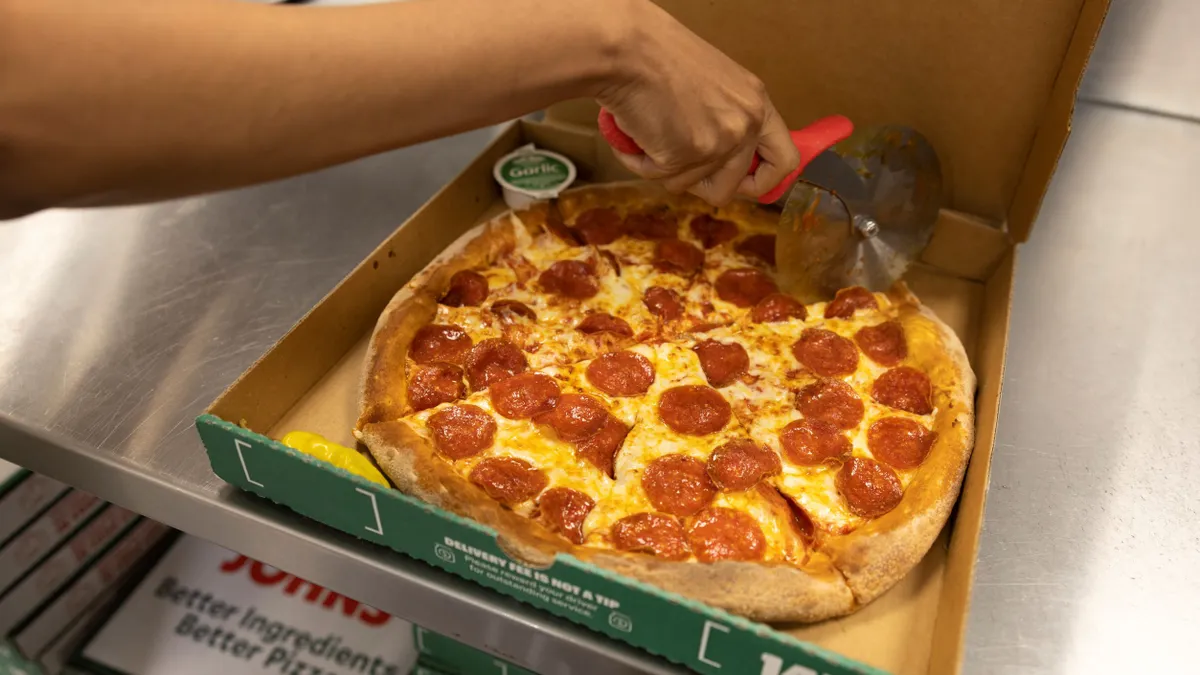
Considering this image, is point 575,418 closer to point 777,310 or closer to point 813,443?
point 813,443

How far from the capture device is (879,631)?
3.97 ft

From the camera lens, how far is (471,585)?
1.18 meters

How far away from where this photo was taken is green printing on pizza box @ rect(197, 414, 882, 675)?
0.97 m

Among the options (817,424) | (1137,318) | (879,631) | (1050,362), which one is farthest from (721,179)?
(1137,318)

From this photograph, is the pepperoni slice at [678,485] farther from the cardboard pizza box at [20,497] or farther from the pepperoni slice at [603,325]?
the cardboard pizza box at [20,497]

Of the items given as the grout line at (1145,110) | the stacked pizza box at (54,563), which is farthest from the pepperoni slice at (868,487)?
the stacked pizza box at (54,563)

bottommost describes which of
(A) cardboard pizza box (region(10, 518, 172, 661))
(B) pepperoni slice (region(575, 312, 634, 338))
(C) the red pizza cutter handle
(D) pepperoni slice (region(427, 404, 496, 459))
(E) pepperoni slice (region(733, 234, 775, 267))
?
(A) cardboard pizza box (region(10, 518, 172, 661))

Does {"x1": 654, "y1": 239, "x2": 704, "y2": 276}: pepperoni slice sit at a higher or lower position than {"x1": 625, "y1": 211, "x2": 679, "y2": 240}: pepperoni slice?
lower

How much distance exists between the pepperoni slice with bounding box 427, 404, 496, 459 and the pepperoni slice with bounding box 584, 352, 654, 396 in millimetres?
217

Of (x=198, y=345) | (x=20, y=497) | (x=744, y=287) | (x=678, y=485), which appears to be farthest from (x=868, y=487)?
(x=20, y=497)

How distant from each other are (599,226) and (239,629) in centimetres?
134

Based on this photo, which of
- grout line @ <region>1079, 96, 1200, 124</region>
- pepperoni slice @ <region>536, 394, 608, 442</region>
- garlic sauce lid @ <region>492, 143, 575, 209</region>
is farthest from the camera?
grout line @ <region>1079, 96, 1200, 124</region>

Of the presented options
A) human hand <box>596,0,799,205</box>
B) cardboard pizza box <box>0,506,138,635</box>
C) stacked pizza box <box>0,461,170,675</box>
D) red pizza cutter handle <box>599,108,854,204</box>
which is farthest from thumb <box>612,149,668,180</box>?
cardboard pizza box <box>0,506,138,635</box>

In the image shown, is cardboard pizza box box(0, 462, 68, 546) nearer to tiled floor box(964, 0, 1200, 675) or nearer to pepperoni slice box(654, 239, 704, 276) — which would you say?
pepperoni slice box(654, 239, 704, 276)
